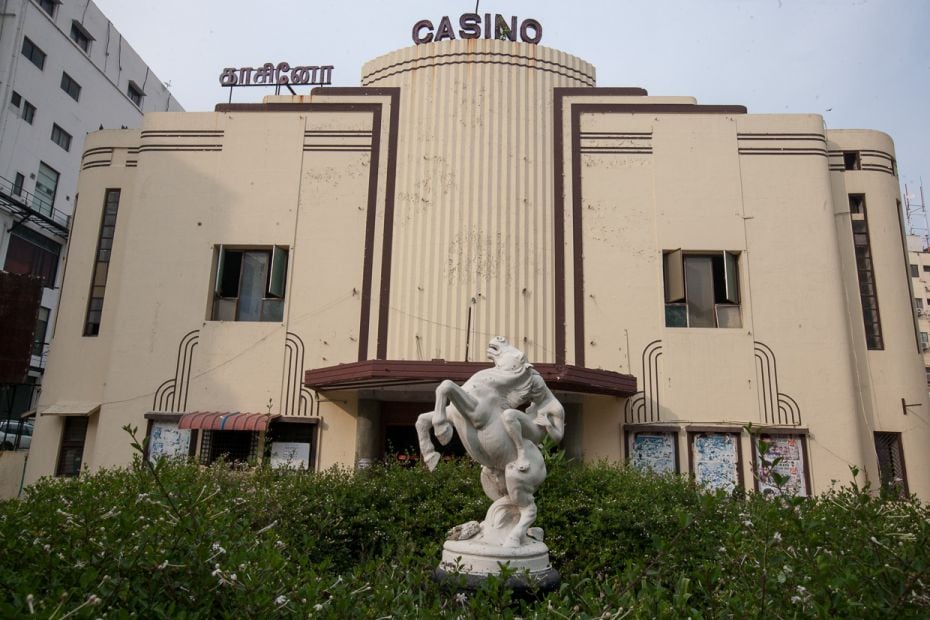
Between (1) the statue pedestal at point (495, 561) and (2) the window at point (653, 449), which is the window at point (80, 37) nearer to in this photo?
(2) the window at point (653, 449)

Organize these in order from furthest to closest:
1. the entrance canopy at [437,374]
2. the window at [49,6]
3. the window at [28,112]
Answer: the window at [49,6], the window at [28,112], the entrance canopy at [437,374]

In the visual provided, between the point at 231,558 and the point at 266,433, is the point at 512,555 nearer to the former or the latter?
the point at 231,558

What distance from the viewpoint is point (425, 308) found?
1451cm

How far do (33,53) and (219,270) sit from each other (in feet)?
61.7

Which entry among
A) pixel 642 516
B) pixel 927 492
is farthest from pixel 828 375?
pixel 642 516

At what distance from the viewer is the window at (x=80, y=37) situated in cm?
2862

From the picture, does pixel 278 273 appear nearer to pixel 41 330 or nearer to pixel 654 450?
pixel 654 450

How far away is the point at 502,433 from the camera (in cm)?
580

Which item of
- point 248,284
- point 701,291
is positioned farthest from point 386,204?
point 701,291

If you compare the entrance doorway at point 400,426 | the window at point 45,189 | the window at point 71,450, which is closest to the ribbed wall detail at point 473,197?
the entrance doorway at point 400,426

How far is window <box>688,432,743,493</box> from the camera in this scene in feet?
44.2

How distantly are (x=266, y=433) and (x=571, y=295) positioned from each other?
7430 millimetres

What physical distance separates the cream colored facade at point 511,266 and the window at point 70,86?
15453 mm

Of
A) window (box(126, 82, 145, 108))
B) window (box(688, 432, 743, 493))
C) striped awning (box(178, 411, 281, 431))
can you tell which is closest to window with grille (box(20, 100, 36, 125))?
window (box(126, 82, 145, 108))
